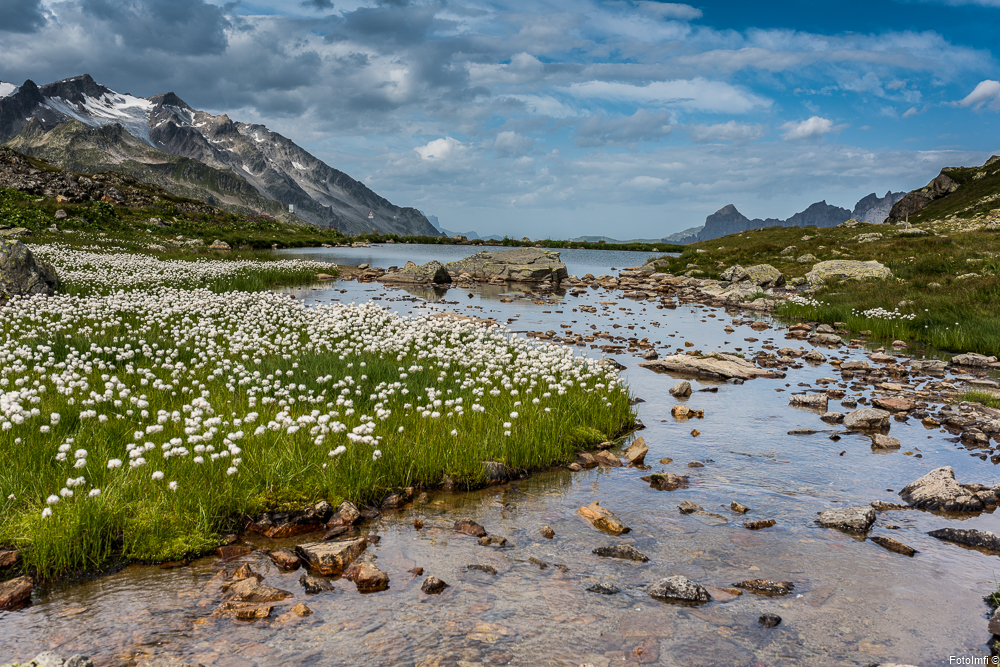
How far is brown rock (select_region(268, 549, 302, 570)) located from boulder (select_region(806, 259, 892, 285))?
3740cm

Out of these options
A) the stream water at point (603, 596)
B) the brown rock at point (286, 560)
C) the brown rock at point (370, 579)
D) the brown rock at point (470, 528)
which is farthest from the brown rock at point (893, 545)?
the brown rock at point (286, 560)

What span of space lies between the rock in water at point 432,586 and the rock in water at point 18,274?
2195cm

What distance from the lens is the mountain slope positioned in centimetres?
12325

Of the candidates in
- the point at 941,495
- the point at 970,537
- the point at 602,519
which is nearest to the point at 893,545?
the point at 970,537

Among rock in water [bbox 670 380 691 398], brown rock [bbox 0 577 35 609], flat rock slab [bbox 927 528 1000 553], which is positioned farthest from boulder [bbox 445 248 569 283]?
brown rock [bbox 0 577 35 609]

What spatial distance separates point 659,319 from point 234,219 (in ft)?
320

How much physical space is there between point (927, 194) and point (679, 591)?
189280 millimetres

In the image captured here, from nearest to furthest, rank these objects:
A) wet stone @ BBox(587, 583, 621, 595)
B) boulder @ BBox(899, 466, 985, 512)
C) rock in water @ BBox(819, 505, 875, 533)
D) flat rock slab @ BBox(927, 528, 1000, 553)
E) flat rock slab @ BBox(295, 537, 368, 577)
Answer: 1. wet stone @ BBox(587, 583, 621, 595)
2. flat rock slab @ BBox(295, 537, 368, 577)
3. flat rock slab @ BBox(927, 528, 1000, 553)
4. rock in water @ BBox(819, 505, 875, 533)
5. boulder @ BBox(899, 466, 985, 512)

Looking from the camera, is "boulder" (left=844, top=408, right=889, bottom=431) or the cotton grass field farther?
"boulder" (left=844, top=408, right=889, bottom=431)

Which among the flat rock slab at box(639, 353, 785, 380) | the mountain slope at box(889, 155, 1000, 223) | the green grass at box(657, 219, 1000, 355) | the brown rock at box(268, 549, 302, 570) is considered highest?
the mountain slope at box(889, 155, 1000, 223)

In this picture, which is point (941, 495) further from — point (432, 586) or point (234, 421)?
point (234, 421)

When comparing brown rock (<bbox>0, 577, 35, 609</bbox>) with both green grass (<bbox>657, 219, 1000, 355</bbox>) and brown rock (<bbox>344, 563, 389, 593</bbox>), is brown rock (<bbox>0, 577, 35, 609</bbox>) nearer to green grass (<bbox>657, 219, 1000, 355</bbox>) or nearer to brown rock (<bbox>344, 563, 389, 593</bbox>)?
brown rock (<bbox>344, 563, 389, 593</bbox>)

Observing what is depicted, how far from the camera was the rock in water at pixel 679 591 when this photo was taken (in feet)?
19.1

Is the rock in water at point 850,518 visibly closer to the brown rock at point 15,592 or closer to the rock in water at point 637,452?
the rock in water at point 637,452
